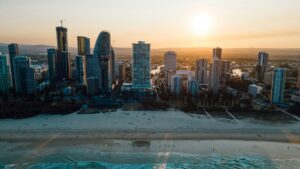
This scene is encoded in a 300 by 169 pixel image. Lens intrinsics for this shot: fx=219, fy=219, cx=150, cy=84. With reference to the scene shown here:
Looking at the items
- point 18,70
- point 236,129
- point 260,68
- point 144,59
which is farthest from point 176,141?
point 260,68

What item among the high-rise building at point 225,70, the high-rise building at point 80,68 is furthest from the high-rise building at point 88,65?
the high-rise building at point 225,70

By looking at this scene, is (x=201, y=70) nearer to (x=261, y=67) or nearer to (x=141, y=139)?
(x=261, y=67)

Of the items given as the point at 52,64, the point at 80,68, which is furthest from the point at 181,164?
the point at 52,64

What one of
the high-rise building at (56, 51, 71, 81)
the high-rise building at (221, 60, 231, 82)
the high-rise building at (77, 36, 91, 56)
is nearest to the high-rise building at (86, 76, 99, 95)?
the high-rise building at (56, 51, 71, 81)

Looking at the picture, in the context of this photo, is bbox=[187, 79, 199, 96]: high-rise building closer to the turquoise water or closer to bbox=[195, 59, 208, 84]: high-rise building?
bbox=[195, 59, 208, 84]: high-rise building

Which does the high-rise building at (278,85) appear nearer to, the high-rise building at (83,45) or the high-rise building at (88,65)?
the high-rise building at (88,65)

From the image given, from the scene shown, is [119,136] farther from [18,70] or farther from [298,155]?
[18,70]

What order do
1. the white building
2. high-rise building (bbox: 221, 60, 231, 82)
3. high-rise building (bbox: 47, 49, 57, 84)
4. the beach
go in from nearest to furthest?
1. the beach
2. the white building
3. high-rise building (bbox: 47, 49, 57, 84)
4. high-rise building (bbox: 221, 60, 231, 82)
